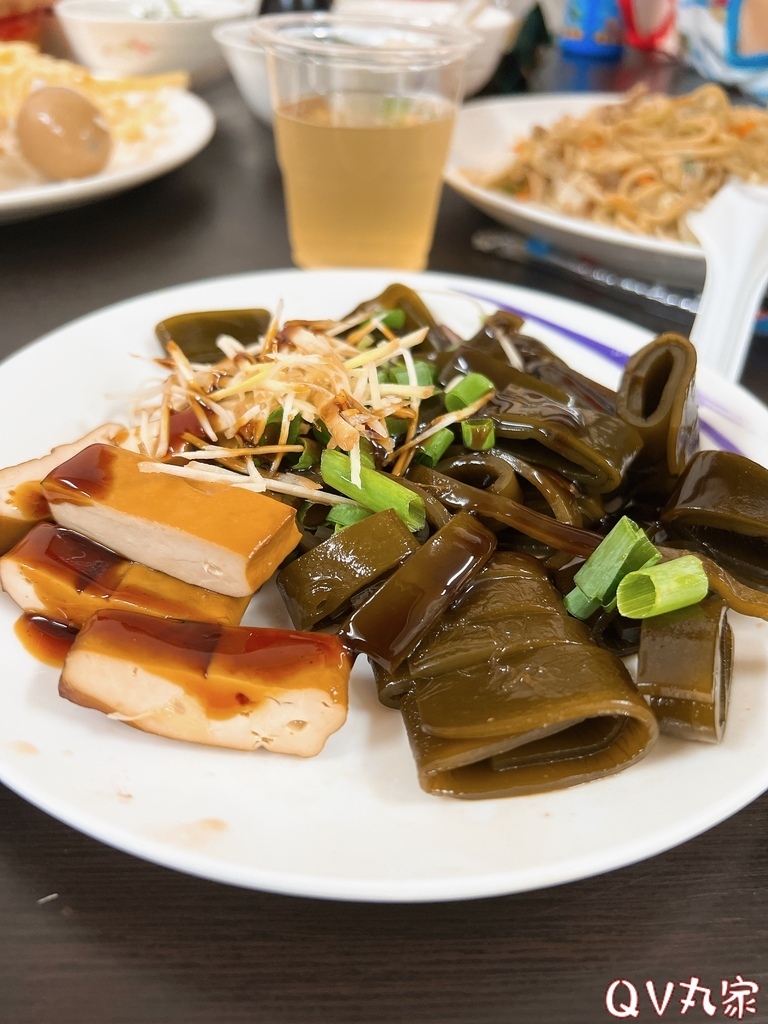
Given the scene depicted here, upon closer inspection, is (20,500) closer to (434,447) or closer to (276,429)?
(276,429)

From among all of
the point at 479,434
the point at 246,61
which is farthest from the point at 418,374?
the point at 246,61

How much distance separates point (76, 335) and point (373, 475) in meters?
0.87

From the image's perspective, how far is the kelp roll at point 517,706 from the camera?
1.02 meters

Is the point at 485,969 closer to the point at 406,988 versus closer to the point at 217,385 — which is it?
the point at 406,988

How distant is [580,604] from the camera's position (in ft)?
4.08

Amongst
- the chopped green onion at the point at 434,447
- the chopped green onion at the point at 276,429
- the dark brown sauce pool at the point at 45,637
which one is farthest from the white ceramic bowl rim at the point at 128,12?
the dark brown sauce pool at the point at 45,637

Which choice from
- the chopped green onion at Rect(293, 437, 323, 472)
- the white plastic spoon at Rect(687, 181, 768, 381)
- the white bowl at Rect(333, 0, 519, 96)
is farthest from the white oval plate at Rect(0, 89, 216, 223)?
the white plastic spoon at Rect(687, 181, 768, 381)

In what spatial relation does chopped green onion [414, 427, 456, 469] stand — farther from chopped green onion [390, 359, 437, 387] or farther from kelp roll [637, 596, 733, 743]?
kelp roll [637, 596, 733, 743]

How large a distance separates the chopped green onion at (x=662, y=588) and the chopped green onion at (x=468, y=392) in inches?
19.9

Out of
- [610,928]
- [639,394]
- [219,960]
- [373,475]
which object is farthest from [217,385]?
[610,928]

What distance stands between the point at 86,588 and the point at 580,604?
2.51 feet

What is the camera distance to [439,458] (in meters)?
1.50

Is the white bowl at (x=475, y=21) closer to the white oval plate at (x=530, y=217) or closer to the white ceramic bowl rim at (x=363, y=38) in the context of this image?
the white oval plate at (x=530, y=217)

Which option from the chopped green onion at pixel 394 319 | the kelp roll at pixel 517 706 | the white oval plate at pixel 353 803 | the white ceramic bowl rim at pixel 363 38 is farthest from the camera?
the white ceramic bowl rim at pixel 363 38
